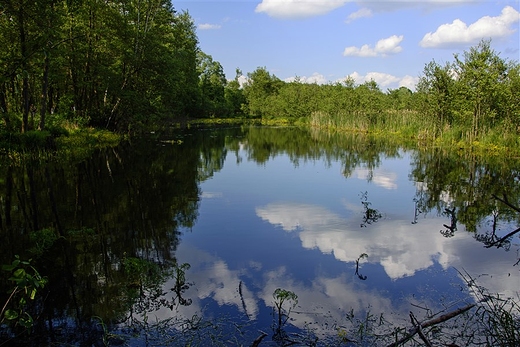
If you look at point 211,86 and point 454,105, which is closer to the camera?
point 454,105

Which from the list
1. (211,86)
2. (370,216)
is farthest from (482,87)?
(211,86)

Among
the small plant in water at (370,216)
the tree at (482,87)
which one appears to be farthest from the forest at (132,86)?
the small plant in water at (370,216)

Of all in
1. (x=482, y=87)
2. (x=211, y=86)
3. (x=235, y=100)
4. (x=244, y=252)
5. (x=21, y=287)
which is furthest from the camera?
(x=235, y=100)

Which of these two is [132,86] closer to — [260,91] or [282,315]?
[282,315]

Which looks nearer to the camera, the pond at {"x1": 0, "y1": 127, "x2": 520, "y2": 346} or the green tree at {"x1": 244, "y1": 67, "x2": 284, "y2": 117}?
the pond at {"x1": 0, "y1": 127, "x2": 520, "y2": 346}

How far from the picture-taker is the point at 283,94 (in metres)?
89.4

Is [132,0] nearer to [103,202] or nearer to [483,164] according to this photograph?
[103,202]

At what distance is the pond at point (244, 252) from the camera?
18.8 ft

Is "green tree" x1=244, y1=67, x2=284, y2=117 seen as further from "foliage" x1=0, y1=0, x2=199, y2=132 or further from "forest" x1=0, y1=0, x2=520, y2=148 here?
"foliage" x1=0, y1=0, x2=199, y2=132

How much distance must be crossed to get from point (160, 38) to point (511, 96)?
89.9 ft

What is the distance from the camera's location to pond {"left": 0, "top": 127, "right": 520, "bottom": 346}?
574cm

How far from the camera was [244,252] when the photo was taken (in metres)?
8.80

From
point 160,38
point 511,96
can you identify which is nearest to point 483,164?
point 511,96

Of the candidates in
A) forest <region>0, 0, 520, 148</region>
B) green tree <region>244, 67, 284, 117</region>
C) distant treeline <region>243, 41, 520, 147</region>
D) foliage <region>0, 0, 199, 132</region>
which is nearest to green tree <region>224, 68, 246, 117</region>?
green tree <region>244, 67, 284, 117</region>
